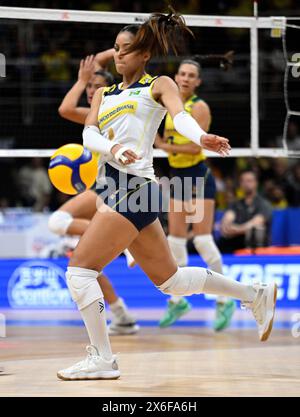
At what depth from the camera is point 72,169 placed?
276 inches

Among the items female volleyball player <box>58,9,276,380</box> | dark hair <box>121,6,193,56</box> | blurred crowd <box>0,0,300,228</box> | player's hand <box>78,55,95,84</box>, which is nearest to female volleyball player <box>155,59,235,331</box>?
player's hand <box>78,55,95,84</box>

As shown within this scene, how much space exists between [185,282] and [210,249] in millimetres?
2858

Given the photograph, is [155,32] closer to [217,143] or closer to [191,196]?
[217,143]

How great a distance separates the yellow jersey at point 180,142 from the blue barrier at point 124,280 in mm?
2006

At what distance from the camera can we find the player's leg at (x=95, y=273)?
532 cm

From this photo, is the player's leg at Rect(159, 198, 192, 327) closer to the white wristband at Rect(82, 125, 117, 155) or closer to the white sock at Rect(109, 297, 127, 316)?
the white sock at Rect(109, 297, 127, 316)

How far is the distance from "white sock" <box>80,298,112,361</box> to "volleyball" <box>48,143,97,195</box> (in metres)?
1.81

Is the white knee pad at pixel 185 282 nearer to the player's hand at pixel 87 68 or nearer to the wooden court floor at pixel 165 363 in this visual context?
the wooden court floor at pixel 165 363

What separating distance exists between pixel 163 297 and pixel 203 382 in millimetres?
4972

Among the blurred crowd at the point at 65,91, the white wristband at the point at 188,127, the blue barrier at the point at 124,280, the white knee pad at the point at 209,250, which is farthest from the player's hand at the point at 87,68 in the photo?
the blurred crowd at the point at 65,91

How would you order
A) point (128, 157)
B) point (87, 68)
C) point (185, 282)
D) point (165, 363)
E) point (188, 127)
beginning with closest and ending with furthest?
1. point (128, 157)
2. point (188, 127)
3. point (185, 282)
4. point (165, 363)
5. point (87, 68)

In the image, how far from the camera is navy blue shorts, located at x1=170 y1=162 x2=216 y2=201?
8.53 m

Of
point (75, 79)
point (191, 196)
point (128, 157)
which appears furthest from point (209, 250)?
point (75, 79)

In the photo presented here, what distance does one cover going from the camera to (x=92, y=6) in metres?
15.9
